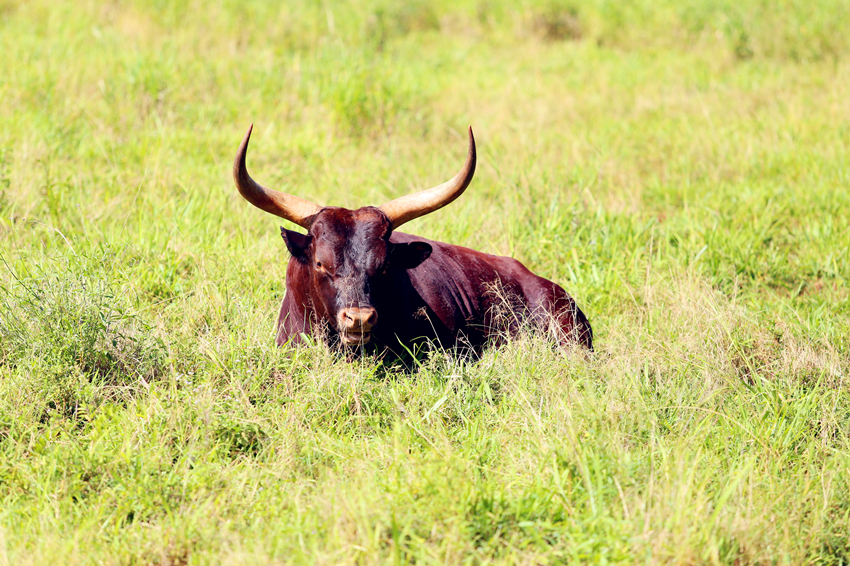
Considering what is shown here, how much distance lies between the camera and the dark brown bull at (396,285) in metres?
4.17

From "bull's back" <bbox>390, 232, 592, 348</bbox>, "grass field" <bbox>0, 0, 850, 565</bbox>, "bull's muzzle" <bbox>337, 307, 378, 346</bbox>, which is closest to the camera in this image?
"grass field" <bbox>0, 0, 850, 565</bbox>

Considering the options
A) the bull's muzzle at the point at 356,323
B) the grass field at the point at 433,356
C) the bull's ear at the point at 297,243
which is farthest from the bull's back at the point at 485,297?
the bull's muzzle at the point at 356,323

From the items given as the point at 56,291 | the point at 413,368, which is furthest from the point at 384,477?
the point at 56,291

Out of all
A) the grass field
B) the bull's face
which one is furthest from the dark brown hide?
the grass field

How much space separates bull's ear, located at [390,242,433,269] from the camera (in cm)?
448

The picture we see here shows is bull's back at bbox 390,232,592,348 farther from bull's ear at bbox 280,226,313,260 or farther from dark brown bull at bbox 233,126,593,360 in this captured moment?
bull's ear at bbox 280,226,313,260

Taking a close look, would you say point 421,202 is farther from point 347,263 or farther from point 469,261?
point 469,261

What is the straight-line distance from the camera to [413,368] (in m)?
4.46

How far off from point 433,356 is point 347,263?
71cm

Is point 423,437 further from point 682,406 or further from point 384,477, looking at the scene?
point 682,406

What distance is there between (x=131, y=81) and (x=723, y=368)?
5.82 metres

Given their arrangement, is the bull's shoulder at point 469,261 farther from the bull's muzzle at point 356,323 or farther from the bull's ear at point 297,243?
the bull's muzzle at point 356,323

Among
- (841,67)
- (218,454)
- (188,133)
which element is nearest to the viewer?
(218,454)

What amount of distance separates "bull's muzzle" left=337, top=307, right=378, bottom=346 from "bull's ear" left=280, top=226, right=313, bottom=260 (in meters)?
0.49
